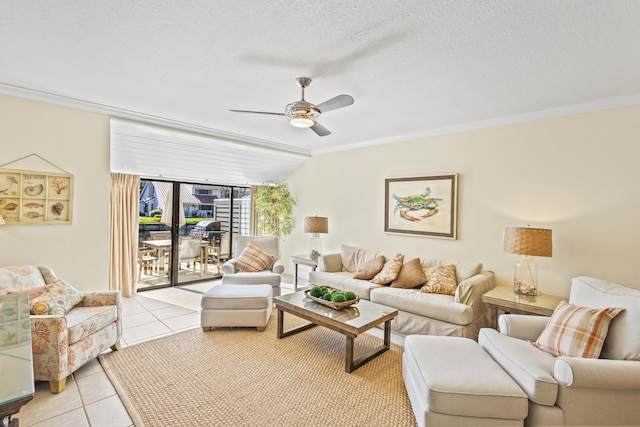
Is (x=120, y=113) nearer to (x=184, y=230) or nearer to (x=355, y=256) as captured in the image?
(x=184, y=230)

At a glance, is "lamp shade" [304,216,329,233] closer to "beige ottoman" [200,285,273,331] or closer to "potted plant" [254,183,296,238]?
"potted plant" [254,183,296,238]

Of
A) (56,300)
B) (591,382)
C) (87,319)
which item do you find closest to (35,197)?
(56,300)

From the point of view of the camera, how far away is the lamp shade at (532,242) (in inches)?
115

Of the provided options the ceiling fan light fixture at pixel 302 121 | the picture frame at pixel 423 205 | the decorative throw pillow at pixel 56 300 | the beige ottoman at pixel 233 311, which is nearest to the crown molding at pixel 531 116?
the picture frame at pixel 423 205

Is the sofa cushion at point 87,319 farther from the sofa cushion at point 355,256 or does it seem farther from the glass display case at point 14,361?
the sofa cushion at point 355,256

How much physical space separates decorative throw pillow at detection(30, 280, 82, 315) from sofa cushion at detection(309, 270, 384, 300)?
2.84 metres

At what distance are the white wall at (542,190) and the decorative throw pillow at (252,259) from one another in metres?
1.70

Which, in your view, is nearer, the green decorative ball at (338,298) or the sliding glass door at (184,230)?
the green decorative ball at (338,298)

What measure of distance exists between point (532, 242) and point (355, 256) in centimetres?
245

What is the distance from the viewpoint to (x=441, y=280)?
360cm

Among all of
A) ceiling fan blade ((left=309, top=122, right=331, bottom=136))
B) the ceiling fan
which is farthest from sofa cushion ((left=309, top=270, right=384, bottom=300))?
the ceiling fan

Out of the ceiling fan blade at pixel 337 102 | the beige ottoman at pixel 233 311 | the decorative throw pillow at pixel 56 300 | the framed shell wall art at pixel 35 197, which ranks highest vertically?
the ceiling fan blade at pixel 337 102

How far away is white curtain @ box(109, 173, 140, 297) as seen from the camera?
15.2ft

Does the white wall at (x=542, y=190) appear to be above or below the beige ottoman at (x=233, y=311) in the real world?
above
